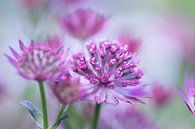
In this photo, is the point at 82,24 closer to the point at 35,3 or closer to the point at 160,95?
the point at 160,95

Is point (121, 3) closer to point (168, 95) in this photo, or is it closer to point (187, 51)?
point (187, 51)

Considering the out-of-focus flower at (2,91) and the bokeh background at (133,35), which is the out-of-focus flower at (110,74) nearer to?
the bokeh background at (133,35)

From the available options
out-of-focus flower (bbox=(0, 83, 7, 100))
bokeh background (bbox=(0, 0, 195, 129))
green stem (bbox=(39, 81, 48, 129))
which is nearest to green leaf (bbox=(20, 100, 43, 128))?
green stem (bbox=(39, 81, 48, 129))

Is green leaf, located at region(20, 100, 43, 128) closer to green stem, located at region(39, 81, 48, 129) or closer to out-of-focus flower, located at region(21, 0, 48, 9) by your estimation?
green stem, located at region(39, 81, 48, 129)

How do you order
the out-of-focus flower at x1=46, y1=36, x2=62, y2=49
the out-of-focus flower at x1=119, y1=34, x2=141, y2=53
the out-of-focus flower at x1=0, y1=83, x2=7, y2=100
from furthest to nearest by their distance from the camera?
1. the out-of-focus flower at x1=0, y1=83, x2=7, y2=100
2. the out-of-focus flower at x1=119, y1=34, x2=141, y2=53
3. the out-of-focus flower at x1=46, y1=36, x2=62, y2=49

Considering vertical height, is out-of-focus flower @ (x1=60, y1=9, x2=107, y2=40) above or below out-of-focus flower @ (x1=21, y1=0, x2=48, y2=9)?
below

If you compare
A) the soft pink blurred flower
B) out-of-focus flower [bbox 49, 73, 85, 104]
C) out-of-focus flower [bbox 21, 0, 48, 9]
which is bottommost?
the soft pink blurred flower

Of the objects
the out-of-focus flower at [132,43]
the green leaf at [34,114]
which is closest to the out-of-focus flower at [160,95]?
the out-of-focus flower at [132,43]
